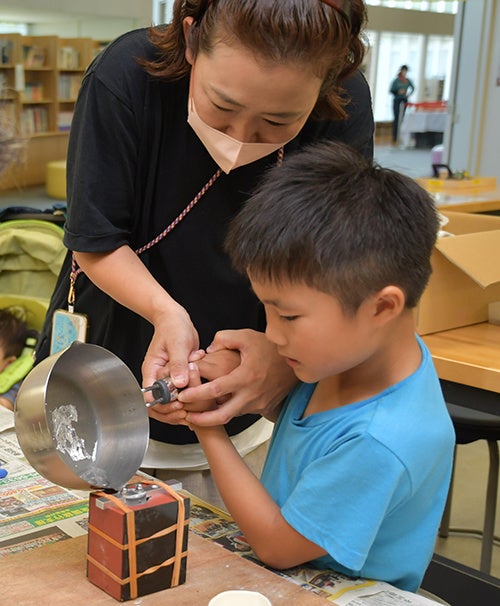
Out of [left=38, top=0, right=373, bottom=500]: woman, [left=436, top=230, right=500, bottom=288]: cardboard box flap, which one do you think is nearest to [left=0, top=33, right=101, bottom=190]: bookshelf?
[left=436, top=230, right=500, bottom=288]: cardboard box flap

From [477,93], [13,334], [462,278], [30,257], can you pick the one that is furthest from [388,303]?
[477,93]

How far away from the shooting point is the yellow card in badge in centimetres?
136

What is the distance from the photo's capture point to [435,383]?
108 cm

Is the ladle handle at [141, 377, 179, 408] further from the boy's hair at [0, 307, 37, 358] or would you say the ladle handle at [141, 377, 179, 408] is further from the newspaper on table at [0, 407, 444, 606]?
the boy's hair at [0, 307, 37, 358]

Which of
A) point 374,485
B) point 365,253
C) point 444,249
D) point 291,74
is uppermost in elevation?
point 291,74

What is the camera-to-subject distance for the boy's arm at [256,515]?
1.00 meters

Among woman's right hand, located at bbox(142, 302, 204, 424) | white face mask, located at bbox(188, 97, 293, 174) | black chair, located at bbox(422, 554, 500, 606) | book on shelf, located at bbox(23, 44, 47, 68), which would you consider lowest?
black chair, located at bbox(422, 554, 500, 606)

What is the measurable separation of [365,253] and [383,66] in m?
11.8

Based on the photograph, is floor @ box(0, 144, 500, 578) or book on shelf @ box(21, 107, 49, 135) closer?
floor @ box(0, 144, 500, 578)

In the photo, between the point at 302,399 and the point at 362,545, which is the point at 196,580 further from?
the point at 302,399

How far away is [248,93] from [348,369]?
367 millimetres

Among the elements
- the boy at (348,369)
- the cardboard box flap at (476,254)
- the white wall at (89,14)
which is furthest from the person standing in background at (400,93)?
the boy at (348,369)

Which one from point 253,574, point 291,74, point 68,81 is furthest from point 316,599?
point 68,81

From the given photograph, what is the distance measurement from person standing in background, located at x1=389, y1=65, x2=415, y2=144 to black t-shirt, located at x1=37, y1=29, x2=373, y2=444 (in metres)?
10.3
